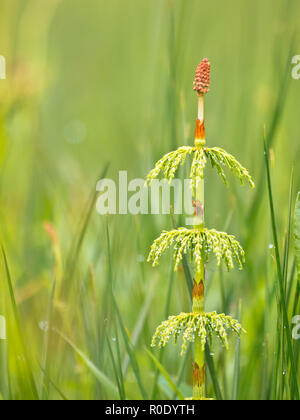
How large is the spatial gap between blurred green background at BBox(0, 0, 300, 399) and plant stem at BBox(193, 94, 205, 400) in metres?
0.19

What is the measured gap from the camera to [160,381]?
1.33 metres

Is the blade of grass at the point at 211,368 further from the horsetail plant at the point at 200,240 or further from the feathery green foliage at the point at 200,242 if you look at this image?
the feathery green foliage at the point at 200,242

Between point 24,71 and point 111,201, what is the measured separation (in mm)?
918

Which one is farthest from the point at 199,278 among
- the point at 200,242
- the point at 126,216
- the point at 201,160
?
the point at 126,216

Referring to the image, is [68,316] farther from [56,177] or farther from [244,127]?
[56,177]

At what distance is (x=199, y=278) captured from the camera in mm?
876

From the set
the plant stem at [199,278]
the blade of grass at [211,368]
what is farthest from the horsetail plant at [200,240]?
the blade of grass at [211,368]

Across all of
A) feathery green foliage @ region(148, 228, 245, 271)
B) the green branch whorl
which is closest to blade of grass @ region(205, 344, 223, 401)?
feathery green foliage @ region(148, 228, 245, 271)

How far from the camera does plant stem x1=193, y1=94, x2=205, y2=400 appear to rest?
85 centimetres

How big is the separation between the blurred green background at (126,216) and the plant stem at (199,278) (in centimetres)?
19

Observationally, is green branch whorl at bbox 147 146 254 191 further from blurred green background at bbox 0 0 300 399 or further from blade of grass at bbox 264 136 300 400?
blurred green background at bbox 0 0 300 399

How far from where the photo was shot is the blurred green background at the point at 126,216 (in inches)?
50.3

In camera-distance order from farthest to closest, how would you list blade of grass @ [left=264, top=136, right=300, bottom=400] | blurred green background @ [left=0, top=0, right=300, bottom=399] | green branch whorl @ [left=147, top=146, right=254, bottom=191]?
blurred green background @ [left=0, top=0, right=300, bottom=399], blade of grass @ [left=264, top=136, right=300, bottom=400], green branch whorl @ [left=147, top=146, right=254, bottom=191]
